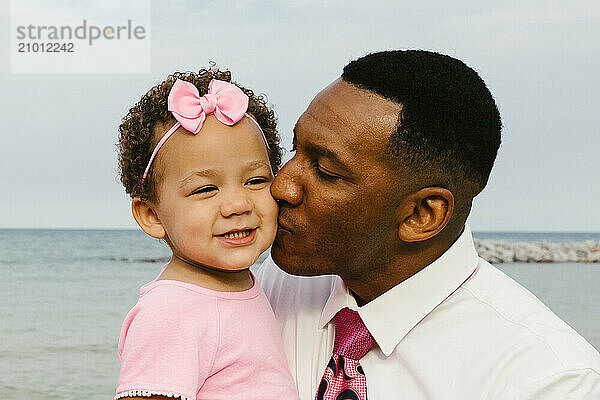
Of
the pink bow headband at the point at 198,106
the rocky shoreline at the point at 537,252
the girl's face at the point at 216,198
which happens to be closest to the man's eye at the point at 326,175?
the girl's face at the point at 216,198

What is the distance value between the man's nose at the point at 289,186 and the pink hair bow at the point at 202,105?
197 millimetres

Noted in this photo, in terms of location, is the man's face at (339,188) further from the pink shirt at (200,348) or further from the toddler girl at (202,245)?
the pink shirt at (200,348)

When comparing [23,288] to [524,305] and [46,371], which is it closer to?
[46,371]

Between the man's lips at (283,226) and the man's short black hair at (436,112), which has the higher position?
the man's short black hair at (436,112)

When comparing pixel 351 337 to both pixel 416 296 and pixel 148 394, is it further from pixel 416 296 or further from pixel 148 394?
pixel 148 394

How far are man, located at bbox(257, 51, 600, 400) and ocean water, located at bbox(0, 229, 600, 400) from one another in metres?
6.29

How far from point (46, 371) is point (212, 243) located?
24.4ft

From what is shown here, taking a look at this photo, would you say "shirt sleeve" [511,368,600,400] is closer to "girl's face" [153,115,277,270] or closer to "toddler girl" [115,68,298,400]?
"toddler girl" [115,68,298,400]

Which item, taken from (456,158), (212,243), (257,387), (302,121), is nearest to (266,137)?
(302,121)

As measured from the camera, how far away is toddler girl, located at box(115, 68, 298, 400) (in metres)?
2.06

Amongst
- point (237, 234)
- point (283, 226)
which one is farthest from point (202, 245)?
point (283, 226)

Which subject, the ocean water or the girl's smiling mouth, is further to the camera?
the ocean water

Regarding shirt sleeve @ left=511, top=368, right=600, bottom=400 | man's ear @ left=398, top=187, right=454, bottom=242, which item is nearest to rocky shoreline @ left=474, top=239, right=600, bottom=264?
man's ear @ left=398, top=187, right=454, bottom=242

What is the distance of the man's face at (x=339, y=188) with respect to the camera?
2170 mm
